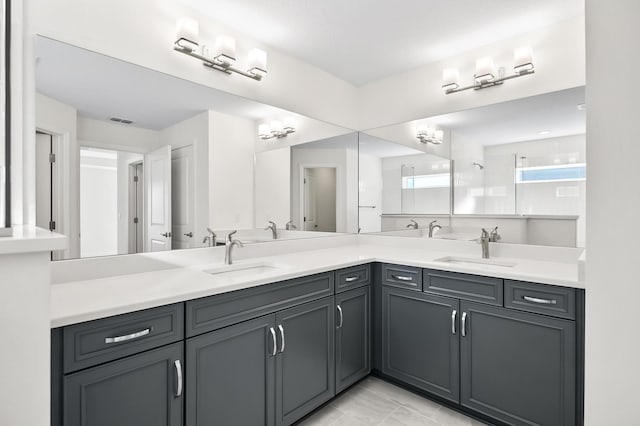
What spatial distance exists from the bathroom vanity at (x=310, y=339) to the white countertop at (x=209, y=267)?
1cm

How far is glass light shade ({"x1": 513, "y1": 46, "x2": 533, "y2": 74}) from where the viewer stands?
219 centimetres

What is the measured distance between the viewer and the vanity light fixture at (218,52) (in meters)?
1.91

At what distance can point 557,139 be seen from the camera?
7.13ft

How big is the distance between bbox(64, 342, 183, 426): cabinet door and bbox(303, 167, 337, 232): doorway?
1.71 meters

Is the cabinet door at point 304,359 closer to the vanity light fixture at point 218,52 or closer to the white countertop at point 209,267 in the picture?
the white countertop at point 209,267

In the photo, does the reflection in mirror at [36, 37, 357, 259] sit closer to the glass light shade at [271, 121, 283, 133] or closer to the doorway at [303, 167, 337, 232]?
the glass light shade at [271, 121, 283, 133]

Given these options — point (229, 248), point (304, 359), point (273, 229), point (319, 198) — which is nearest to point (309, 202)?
point (319, 198)

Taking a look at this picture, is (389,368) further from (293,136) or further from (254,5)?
(254,5)

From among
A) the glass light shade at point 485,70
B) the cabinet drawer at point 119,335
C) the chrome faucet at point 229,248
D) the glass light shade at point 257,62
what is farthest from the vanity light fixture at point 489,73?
the cabinet drawer at point 119,335

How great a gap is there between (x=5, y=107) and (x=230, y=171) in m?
1.30

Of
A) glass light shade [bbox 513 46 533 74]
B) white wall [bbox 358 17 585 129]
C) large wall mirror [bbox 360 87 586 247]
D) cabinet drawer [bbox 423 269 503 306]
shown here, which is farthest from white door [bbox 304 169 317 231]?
glass light shade [bbox 513 46 533 74]

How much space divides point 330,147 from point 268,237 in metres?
1.12

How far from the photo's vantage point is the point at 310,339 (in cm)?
190

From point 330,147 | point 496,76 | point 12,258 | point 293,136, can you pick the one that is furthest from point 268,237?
point 496,76
